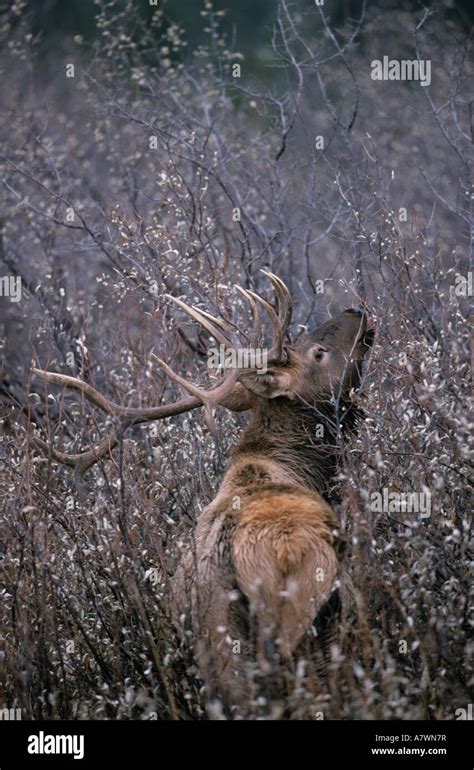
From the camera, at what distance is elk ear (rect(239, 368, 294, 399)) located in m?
6.47

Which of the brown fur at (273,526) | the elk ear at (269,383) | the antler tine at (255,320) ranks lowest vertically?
the brown fur at (273,526)

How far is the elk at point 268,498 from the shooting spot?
16.8 feet

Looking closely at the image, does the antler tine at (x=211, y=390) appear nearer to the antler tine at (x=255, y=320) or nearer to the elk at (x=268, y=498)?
the elk at (x=268, y=498)

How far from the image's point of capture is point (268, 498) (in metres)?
5.62

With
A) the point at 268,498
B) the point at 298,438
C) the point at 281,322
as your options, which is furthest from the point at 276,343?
the point at 268,498

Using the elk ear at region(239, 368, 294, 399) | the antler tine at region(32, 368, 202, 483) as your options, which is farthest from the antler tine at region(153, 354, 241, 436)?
the antler tine at region(32, 368, 202, 483)

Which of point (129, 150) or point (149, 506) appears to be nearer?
point (149, 506)

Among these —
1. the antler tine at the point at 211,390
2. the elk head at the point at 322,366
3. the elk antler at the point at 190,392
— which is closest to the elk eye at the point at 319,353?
the elk head at the point at 322,366

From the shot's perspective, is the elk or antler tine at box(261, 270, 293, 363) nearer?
the elk

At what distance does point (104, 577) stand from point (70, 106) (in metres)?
10.5

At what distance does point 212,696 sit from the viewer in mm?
4902

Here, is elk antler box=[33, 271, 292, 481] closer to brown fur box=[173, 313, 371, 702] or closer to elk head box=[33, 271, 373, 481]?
elk head box=[33, 271, 373, 481]

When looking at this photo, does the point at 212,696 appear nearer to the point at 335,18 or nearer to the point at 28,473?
the point at 28,473
